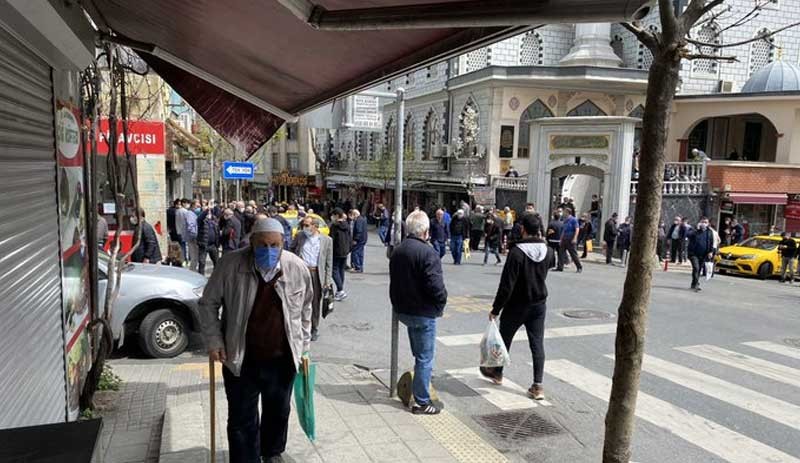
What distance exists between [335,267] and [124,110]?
6.23 meters

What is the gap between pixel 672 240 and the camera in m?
20.4

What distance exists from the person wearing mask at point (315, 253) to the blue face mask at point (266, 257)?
162 inches

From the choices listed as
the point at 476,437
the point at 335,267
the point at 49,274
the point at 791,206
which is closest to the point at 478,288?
the point at 335,267

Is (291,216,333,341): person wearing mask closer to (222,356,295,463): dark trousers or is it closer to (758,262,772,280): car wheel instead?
(222,356,295,463): dark trousers

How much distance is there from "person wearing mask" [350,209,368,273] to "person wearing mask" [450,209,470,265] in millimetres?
3088

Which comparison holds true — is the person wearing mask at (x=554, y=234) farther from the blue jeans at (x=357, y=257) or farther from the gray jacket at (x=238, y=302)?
the gray jacket at (x=238, y=302)

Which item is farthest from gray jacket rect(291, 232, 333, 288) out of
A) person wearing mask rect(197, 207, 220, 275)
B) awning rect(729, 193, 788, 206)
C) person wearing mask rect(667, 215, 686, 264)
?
awning rect(729, 193, 788, 206)

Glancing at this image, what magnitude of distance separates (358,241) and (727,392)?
957 cm

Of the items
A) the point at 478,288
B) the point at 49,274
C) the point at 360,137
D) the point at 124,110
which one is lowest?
the point at 478,288

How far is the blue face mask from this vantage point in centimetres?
382

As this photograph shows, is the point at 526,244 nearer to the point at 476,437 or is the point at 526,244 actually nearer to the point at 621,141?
the point at 476,437

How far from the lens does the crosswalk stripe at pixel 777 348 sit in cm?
817

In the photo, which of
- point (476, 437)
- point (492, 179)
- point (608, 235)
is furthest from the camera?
point (492, 179)

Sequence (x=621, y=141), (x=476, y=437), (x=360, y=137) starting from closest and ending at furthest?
1. (x=476, y=437)
2. (x=621, y=141)
3. (x=360, y=137)
